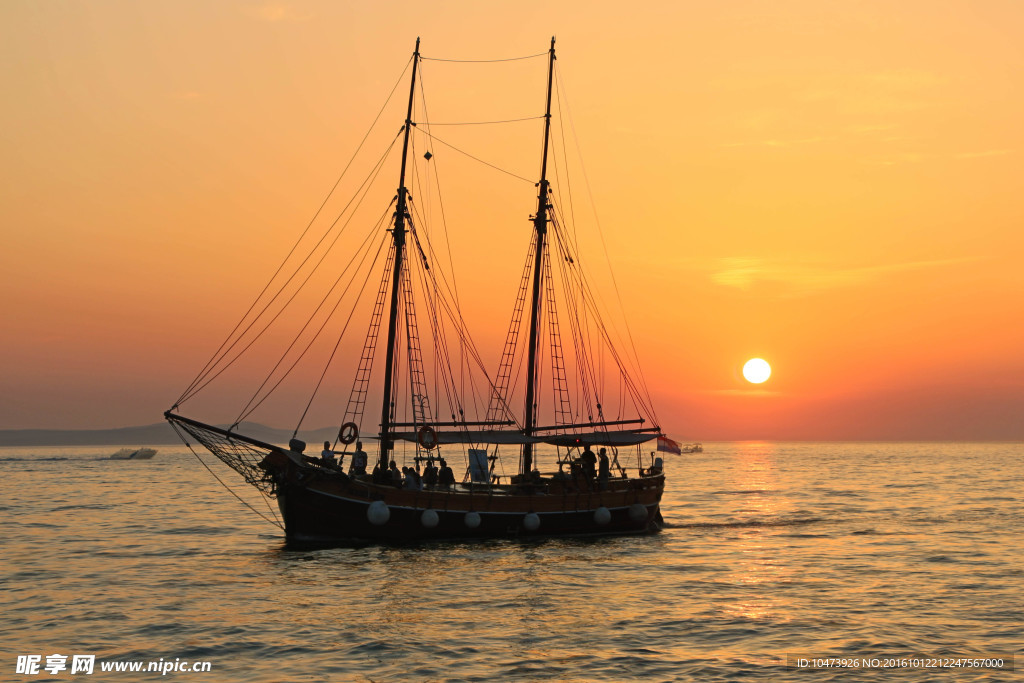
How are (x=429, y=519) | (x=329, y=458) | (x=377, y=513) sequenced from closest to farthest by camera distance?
1. (x=377, y=513)
2. (x=329, y=458)
3. (x=429, y=519)

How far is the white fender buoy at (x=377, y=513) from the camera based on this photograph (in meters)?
41.8

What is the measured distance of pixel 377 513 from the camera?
4188 cm

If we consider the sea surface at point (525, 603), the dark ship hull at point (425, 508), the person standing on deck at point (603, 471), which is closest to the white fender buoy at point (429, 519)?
the dark ship hull at point (425, 508)

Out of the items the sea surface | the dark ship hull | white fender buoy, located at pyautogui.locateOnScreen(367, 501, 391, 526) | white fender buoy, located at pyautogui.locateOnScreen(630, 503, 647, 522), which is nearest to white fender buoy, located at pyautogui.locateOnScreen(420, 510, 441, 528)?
the dark ship hull

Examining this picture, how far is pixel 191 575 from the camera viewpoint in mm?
37688

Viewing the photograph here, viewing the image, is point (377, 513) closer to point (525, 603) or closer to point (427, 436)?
point (427, 436)

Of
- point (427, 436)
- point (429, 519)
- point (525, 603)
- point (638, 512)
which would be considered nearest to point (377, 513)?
point (429, 519)

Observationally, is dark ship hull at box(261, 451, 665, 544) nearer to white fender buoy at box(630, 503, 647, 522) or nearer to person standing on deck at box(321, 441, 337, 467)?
person standing on deck at box(321, 441, 337, 467)

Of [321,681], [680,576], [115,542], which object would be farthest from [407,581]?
[115,542]

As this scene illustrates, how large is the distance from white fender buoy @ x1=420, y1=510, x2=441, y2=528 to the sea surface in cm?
131

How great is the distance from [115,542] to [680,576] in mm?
31745

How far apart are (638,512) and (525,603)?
2109 centimetres

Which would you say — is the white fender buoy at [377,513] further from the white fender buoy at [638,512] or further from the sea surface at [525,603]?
the white fender buoy at [638,512]

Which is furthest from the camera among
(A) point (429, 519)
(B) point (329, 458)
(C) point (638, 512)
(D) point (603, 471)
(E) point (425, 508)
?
(C) point (638, 512)
